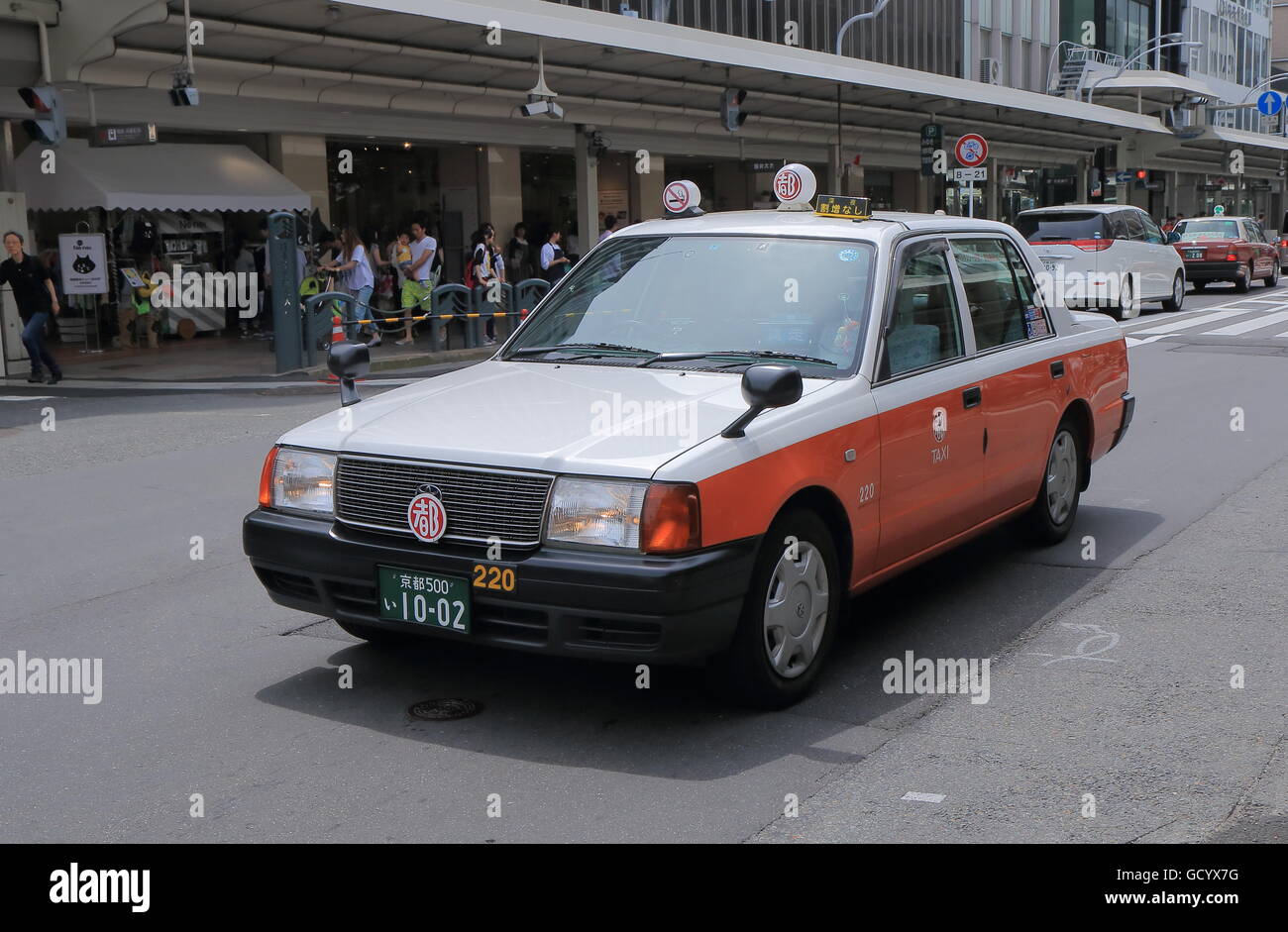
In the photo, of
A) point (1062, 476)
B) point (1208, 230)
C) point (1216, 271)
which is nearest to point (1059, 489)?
point (1062, 476)

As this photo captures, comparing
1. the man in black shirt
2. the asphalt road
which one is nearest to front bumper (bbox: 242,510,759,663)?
the asphalt road

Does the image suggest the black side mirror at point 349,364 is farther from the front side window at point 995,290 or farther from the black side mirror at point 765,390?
the front side window at point 995,290

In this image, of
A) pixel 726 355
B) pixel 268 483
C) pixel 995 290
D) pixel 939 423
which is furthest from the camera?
pixel 995 290

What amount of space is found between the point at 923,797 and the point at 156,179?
774 inches

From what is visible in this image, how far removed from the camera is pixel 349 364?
602 cm

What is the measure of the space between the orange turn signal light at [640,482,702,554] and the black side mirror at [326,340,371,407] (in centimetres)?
194

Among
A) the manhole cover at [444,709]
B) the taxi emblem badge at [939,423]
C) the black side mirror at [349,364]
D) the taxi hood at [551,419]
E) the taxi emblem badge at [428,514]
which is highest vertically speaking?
the black side mirror at [349,364]

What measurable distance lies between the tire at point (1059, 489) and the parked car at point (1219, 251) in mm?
26841

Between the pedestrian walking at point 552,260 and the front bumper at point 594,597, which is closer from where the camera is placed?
the front bumper at point 594,597

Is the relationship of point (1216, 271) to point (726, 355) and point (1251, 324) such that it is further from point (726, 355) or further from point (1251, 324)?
point (726, 355)

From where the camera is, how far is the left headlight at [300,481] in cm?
512

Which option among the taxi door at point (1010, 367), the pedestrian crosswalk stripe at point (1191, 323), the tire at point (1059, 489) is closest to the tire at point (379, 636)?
the taxi door at point (1010, 367)

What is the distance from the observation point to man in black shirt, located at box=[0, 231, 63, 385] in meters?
17.2

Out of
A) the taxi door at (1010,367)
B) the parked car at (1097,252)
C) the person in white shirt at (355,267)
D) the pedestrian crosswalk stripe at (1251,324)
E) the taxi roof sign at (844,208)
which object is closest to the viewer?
the taxi roof sign at (844,208)
